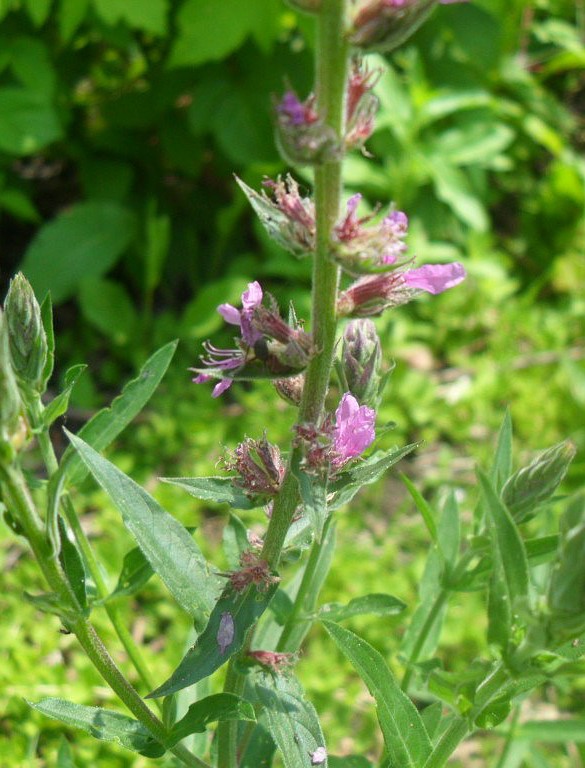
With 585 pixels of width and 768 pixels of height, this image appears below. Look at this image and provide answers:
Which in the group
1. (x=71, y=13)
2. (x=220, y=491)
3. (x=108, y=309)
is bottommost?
(x=108, y=309)

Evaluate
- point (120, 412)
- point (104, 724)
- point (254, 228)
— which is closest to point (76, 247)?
point (254, 228)

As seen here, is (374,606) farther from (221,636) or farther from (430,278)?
(430,278)

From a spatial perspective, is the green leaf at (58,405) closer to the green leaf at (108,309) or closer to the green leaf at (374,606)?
the green leaf at (374,606)

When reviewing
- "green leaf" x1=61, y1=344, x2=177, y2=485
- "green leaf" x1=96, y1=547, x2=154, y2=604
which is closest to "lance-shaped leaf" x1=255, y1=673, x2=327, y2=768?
"green leaf" x1=96, y1=547, x2=154, y2=604

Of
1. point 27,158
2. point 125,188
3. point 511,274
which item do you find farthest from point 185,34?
point 511,274

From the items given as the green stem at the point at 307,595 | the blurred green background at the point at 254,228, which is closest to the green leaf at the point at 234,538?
the green stem at the point at 307,595

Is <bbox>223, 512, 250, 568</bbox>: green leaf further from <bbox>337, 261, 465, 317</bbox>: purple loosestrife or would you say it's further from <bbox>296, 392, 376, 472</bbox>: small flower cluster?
<bbox>337, 261, 465, 317</bbox>: purple loosestrife

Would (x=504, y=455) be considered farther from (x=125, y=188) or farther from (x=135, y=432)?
(x=125, y=188)
